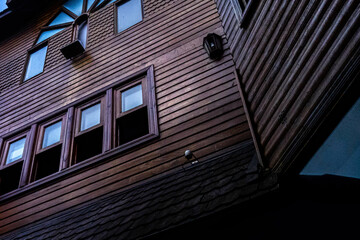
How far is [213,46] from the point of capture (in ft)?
16.9

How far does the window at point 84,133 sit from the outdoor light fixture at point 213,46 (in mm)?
1161

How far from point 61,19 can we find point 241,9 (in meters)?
6.31

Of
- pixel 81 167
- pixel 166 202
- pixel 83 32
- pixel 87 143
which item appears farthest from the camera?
pixel 83 32

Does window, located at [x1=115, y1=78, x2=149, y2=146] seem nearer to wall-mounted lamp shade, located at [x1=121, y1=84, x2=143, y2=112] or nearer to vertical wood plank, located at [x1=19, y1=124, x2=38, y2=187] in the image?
wall-mounted lamp shade, located at [x1=121, y1=84, x2=143, y2=112]

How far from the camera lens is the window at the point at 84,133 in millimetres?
Result: 5434

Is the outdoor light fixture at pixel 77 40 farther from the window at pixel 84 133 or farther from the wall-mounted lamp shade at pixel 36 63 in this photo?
the window at pixel 84 133

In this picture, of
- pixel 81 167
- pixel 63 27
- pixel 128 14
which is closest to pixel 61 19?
pixel 63 27

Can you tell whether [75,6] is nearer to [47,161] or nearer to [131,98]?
[131,98]

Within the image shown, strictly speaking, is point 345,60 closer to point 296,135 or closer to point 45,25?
point 296,135

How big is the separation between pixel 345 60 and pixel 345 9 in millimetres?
426

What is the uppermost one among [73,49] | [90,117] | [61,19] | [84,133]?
[61,19]

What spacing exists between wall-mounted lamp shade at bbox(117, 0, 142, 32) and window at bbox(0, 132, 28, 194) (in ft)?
10.9

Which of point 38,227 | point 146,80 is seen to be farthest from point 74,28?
point 38,227

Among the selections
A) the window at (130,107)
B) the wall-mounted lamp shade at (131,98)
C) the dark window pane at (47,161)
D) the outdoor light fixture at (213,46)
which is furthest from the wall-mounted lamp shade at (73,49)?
the outdoor light fixture at (213,46)
